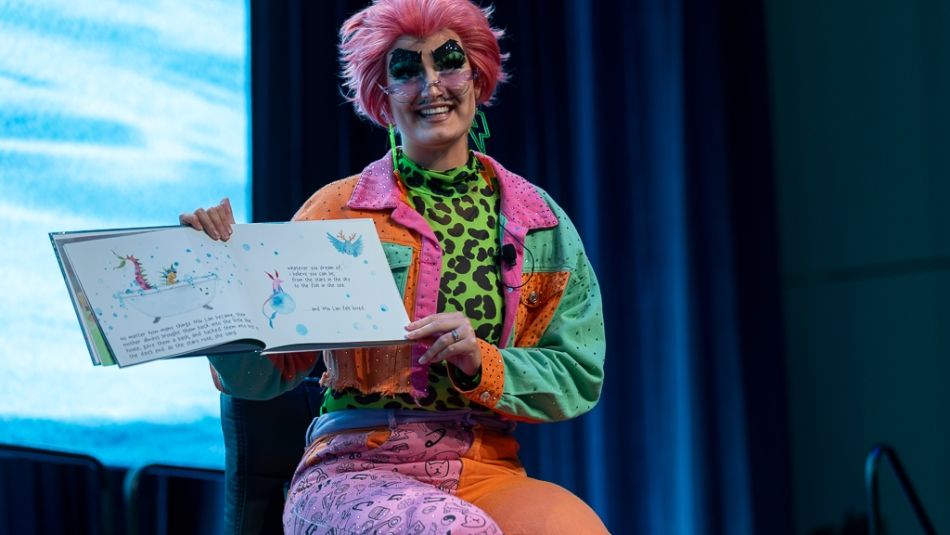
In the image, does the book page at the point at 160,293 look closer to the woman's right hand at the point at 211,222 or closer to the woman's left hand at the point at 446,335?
the woman's right hand at the point at 211,222

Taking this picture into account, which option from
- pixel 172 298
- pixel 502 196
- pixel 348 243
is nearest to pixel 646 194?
pixel 502 196

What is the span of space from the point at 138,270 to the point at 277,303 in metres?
0.19

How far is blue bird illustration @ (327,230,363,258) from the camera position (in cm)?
158

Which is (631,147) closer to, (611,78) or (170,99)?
(611,78)

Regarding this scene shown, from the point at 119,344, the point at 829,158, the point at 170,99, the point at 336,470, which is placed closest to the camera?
the point at 119,344

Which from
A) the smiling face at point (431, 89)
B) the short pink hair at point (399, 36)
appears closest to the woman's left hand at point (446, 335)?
the smiling face at point (431, 89)

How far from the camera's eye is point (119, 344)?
1.35 metres

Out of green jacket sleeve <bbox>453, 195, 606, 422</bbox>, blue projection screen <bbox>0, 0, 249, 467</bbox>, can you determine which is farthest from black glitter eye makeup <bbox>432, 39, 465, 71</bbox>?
blue projection screen <bbox>0, 0, 249, 467</bbox>

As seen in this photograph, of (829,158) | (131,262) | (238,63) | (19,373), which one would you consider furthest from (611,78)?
(131,262)

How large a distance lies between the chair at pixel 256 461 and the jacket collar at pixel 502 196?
0.44 metres

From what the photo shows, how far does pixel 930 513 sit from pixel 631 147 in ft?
4.75

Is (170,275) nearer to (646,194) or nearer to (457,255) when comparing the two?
(457,255)

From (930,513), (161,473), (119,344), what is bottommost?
(930,513)

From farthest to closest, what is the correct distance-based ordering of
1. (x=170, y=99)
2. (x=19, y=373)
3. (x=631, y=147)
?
(x=631, y=147) < (x=170, y=99) < (x=19, y=373)
